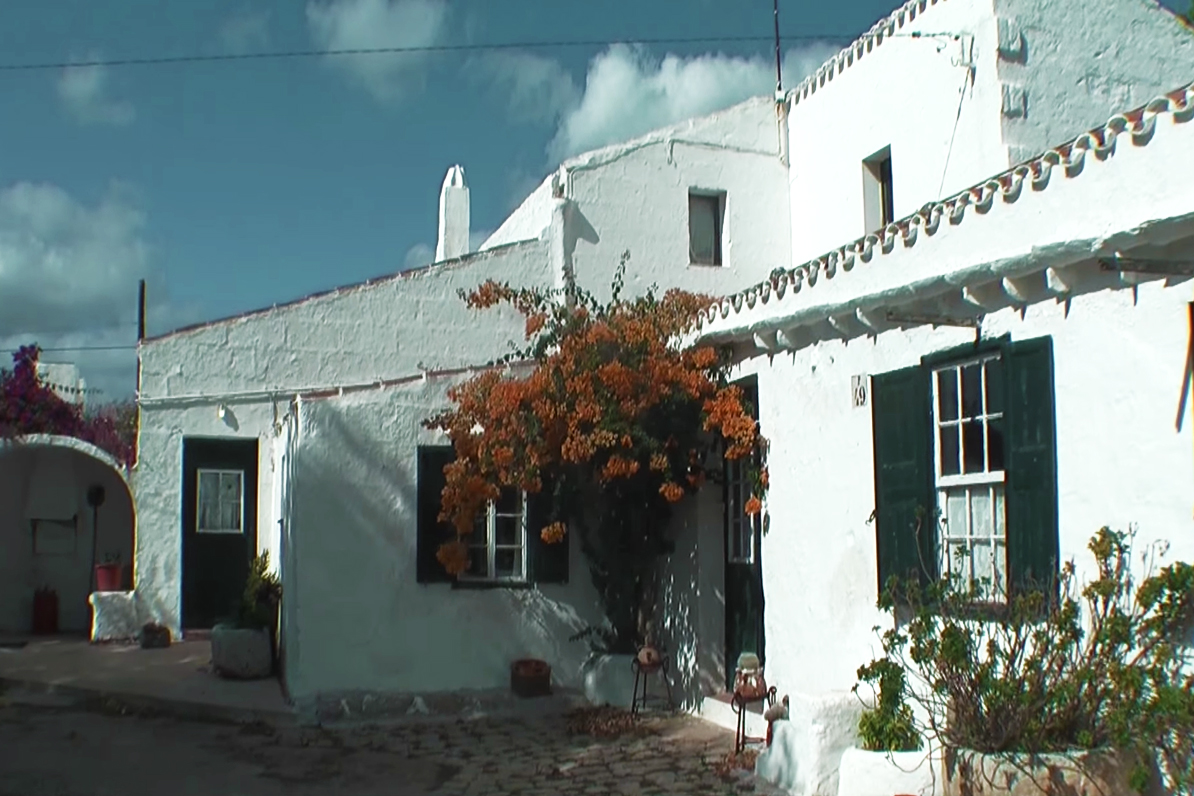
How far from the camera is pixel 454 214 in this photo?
19844 mm

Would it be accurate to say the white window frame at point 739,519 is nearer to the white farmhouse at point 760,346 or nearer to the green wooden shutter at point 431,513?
the white farmhouse at point 760,346

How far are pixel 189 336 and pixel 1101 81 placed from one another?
11273mm

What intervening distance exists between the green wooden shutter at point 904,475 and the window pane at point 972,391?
30 centimetres

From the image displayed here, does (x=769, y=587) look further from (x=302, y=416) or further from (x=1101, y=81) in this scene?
(x=1101, y=81)

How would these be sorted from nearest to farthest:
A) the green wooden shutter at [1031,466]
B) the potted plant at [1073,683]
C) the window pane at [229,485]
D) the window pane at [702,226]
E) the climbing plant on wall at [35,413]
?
the potted plant at [1073,683]
the green wooden shutter at [1031,466]
the window pane at [229,485]
the window pane at [702,226]
the climbing plant on wall at [35,413]

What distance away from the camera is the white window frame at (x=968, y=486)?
24.6 feet

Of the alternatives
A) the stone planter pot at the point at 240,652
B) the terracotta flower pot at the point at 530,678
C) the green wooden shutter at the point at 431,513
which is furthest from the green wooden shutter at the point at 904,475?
the stone planter pot at the point at 240,652

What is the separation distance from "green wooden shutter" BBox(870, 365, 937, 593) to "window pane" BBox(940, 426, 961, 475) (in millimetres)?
78

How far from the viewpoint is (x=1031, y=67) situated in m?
13.1

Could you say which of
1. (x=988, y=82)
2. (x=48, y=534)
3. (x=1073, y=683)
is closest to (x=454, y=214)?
(x=48, y=534)

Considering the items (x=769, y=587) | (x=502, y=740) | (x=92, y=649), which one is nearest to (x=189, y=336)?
(x=92, y=649)

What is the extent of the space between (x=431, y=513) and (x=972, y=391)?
5.88 meters

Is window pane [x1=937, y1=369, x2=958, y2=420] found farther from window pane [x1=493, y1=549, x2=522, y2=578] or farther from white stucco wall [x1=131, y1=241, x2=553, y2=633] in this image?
white stucco wall [x1=131, y1=241, x2=553, y2=633]

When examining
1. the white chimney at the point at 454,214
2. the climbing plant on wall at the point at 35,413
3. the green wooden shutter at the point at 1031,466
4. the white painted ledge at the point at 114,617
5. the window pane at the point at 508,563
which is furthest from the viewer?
the white chimney at the point at 454,214
